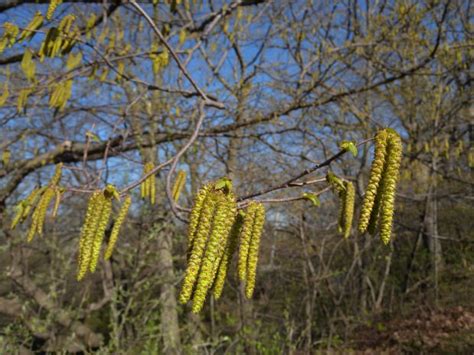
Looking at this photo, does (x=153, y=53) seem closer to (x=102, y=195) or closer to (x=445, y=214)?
(x=102, y=195)

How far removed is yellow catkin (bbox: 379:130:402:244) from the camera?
3.46 ft

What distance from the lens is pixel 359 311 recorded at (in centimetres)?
874

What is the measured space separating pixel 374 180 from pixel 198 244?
0.48 m

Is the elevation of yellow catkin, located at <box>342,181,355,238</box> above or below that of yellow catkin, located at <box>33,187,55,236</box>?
above

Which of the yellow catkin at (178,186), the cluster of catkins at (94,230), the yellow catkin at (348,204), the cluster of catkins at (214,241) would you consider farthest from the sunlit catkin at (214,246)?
the yellow catkin at (178,186)

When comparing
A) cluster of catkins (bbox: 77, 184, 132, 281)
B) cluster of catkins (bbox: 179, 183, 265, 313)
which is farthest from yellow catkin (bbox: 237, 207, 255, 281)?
cluster of catkins (bbox: 77, 184, 132, 281)

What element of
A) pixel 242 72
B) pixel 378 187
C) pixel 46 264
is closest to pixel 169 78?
pixel 242 72

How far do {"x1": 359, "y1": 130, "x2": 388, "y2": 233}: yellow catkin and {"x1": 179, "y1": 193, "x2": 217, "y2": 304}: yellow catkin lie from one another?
1.23 feet

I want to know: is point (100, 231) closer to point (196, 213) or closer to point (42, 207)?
point (196, 213)

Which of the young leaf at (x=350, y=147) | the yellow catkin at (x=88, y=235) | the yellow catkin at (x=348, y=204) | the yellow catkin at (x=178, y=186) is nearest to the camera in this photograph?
the young leaf at (x=350, y=147)

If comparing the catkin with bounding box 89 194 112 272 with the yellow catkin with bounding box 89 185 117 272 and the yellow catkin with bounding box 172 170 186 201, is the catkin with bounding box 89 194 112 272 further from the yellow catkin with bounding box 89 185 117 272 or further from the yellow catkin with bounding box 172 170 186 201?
the yellow catkin with bounding box 172 170 186 201

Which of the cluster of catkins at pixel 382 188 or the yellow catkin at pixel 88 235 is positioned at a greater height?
the cluster of catkins at pixel 382 188

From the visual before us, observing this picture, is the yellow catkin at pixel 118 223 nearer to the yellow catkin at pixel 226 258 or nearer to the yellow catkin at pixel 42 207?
the yellow catkin at pixel 42 207

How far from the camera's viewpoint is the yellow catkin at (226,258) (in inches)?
45.5
